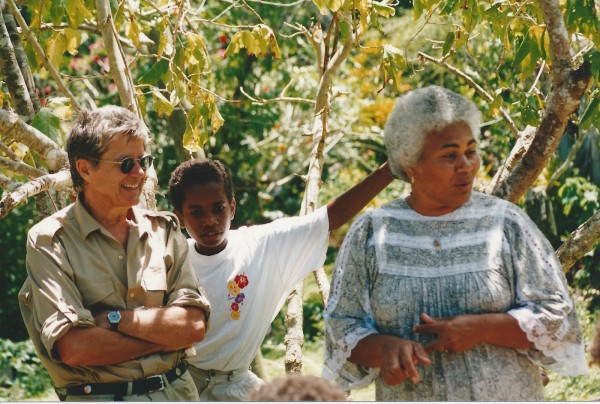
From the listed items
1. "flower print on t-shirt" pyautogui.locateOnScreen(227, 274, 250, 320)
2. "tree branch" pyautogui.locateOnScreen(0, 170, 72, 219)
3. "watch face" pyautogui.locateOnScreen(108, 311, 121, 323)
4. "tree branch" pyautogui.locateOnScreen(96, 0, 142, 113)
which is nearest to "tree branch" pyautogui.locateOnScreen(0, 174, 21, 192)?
"tree branch" pyautogui.locateOnScreen(0, 170, 72, 219)

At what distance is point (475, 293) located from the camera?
2664mm

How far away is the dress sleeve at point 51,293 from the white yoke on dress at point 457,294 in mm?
789

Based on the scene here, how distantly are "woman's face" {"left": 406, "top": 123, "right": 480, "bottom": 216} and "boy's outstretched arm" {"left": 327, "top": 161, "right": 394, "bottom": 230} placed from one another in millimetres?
508

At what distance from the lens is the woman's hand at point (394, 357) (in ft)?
8.39

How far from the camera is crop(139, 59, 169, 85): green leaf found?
14.5 ft

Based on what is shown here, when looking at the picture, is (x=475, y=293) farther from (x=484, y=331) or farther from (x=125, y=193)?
(x=125, y=193)

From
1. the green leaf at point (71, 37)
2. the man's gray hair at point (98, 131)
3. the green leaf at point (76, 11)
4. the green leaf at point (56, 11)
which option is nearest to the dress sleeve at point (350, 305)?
the man's gray hair at point (98, 131)

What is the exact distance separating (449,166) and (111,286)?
45.1 inches

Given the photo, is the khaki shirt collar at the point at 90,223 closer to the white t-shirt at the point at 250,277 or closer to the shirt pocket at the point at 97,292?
the shirt pocket at the point at 97,292

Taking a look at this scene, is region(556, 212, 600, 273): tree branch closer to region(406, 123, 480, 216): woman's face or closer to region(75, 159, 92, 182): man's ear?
region(406, 123, 480, 216): woman's face

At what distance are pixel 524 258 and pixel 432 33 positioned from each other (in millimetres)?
8766

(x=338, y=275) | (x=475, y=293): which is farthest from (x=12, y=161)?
(x=475, y=293)

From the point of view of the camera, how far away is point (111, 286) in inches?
118

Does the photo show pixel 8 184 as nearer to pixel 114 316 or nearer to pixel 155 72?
pixel 155 72
